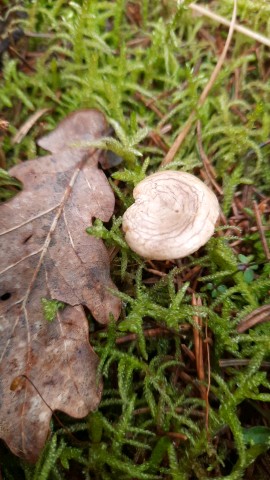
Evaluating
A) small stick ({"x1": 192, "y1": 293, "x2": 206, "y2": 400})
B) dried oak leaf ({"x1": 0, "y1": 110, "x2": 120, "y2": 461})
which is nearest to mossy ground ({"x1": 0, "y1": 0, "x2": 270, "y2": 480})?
small stick ({"x1": 192, "y1": 293, "x2": 206, "y2": 400})

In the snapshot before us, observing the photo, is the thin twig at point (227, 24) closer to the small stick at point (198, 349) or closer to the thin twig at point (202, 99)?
the thin twig at point (202, 99)

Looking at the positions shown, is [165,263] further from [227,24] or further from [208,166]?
[227,24]

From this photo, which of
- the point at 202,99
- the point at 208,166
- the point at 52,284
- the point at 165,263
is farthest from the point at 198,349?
the point at 202,99

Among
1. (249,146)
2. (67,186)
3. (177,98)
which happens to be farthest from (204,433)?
(177,98)

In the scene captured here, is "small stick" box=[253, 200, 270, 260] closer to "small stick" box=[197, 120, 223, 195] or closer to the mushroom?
"small stick" box=[197, 120, 223, 195]

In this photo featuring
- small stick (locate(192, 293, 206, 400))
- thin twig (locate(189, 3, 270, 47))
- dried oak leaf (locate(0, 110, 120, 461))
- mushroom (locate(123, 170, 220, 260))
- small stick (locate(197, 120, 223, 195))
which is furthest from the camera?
A: thin twig (locate(189, 3, 270, 47))

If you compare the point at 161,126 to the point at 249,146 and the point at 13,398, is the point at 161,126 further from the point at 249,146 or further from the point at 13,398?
the point at 13,398
